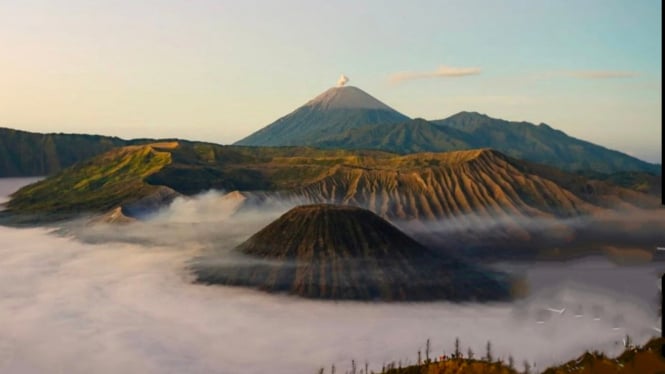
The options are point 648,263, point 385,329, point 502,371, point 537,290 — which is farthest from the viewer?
point 648,263

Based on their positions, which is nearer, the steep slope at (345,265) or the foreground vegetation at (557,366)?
the foreground vegetation at (557,366)

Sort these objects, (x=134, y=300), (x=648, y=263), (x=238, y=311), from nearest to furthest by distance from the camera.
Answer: (x=238, y=311) → (x=134, y=300) → (x=648, y=263)

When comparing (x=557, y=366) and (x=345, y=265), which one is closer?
(x=557, y=366)

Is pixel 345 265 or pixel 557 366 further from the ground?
pixel 345 265

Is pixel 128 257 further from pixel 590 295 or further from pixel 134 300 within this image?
pixel 590 295

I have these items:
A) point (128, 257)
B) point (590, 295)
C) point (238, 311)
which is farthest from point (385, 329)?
point (128, 257)
